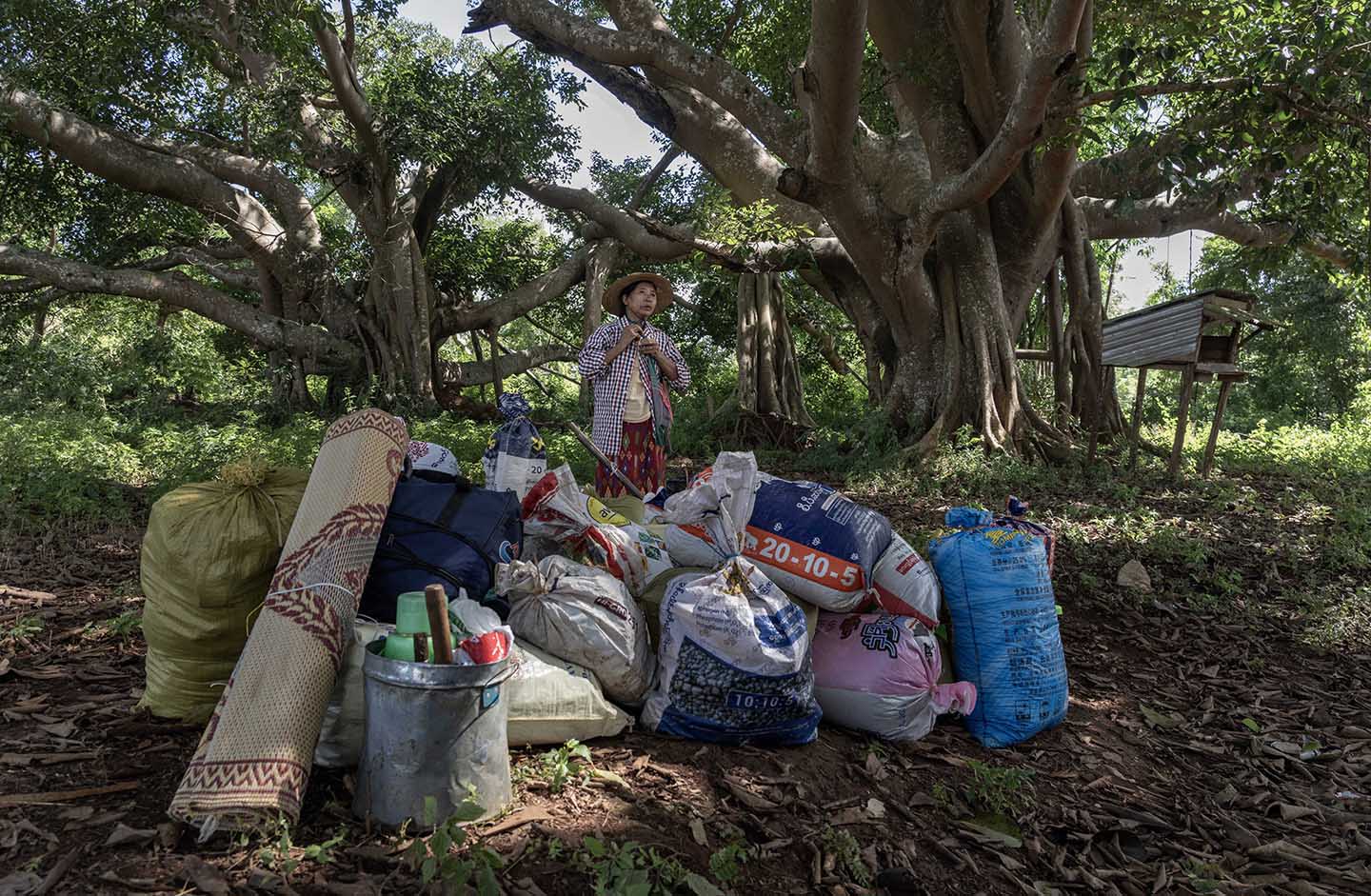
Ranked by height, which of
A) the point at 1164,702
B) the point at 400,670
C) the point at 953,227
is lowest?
the point at 1164,702

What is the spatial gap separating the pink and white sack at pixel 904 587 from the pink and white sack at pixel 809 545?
47 millimetres

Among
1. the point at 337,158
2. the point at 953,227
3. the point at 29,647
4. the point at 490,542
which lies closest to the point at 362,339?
the point at 337,158

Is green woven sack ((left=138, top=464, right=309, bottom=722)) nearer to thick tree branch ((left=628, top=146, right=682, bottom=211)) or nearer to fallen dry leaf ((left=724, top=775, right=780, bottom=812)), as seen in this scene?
fallen dry leaf ((left=724, top=775, right=780, bottom=812))

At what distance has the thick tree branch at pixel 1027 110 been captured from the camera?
537 centimetres

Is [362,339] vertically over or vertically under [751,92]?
under

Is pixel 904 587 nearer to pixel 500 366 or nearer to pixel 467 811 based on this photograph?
→ pixel 467 811

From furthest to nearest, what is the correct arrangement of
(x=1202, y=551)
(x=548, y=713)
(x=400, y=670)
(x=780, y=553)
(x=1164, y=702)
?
(x=1202, y=551) < (x=1164, y=702) < (x=780, y=553) < (x=548, y=713) < (x=400, y=670)

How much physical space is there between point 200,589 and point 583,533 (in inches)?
47.2

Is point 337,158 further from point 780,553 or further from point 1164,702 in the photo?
point 1164,702

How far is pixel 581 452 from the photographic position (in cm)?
820

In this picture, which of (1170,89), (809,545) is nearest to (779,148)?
(1170,89)

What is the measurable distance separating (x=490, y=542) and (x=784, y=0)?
924 cm

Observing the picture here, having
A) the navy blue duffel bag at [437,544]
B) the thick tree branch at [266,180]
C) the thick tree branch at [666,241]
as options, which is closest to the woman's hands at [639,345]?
the navy blue duffel bag at [437,544]

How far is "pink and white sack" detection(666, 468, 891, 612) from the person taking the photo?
9.86 ft
